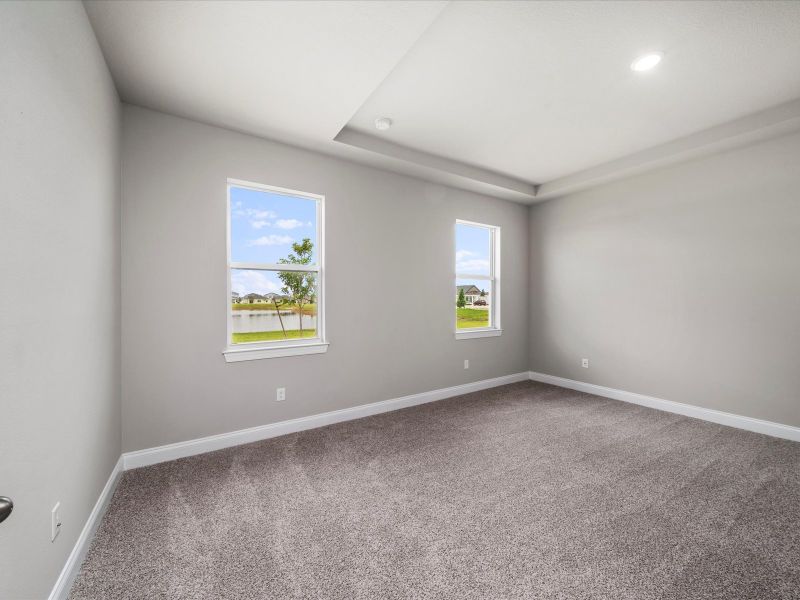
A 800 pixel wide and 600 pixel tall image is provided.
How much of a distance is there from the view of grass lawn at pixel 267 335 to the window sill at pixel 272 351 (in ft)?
0.34

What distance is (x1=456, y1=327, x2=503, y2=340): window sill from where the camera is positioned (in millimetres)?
4531

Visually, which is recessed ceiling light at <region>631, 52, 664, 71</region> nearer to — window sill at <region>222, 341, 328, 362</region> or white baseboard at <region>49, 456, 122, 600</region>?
window sill at <region>222, 341, 328, 362</region>

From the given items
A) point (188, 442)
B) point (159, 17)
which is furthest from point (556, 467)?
point (159, 17)

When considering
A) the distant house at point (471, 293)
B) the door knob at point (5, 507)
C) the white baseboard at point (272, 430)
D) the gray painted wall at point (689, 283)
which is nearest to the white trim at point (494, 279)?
the distant house at point (471, 293)

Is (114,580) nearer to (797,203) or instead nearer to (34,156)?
(34,156)

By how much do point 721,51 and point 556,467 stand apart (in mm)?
2934

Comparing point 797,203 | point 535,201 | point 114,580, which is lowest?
point 114,580

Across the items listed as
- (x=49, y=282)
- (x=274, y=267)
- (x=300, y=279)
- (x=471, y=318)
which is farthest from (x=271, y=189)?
(x=471, y=318)

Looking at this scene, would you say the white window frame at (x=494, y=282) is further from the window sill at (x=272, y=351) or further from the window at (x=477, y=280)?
the window sill at (x=272, y=351)

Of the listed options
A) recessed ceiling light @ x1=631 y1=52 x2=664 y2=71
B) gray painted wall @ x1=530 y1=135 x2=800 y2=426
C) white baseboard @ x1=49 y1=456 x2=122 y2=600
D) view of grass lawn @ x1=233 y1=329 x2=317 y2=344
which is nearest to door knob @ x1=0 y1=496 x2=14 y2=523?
white baseboard @ x1=49 y1=456 x2=122 y2=600

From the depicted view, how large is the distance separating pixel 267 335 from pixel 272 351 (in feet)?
0.62

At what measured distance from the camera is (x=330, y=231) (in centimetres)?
345

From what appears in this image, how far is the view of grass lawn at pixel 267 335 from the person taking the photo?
10.1 feet

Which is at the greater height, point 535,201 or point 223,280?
point 535,201
